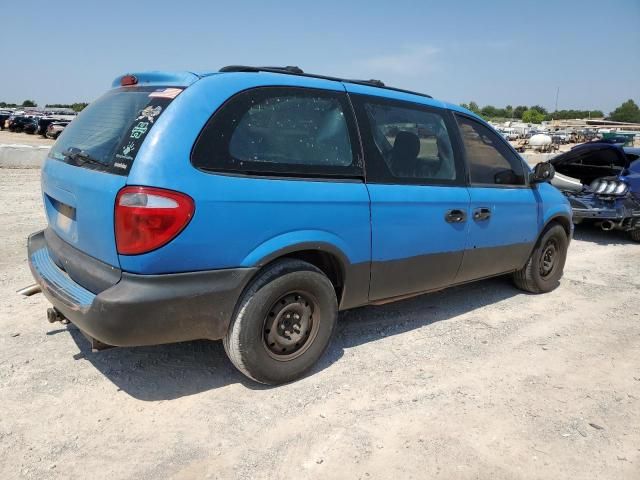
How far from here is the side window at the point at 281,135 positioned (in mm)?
2768

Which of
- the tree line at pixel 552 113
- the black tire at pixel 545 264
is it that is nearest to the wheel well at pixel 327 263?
the black tire at pixel 545 264

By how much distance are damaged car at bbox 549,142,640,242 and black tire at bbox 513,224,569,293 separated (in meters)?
2.96

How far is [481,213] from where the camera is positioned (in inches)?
166

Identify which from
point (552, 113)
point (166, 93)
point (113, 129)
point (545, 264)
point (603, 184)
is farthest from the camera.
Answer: point (552, 113)

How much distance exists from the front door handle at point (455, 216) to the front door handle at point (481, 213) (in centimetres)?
15

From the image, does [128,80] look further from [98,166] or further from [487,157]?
[487,157]

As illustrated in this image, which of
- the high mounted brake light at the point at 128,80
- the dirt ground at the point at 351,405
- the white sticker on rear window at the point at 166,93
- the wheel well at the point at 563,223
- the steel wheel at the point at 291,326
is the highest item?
the high mounted brake light at the point at 128,80

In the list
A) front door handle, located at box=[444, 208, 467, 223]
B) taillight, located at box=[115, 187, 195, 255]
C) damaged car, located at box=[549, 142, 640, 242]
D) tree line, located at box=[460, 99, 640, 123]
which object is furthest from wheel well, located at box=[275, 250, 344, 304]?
tree line, located at box=[460, 99, 640, 123]

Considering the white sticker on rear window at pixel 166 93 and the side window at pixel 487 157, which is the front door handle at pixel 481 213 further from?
the white sticker on rear window at pixel 166 93

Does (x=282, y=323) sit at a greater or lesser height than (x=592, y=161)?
lesser

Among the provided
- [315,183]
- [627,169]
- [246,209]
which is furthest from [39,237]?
[627,169]

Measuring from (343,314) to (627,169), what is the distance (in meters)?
6.26

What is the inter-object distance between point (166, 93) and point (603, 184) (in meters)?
7.60

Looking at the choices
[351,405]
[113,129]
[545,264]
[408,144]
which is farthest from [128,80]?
[545,264]
